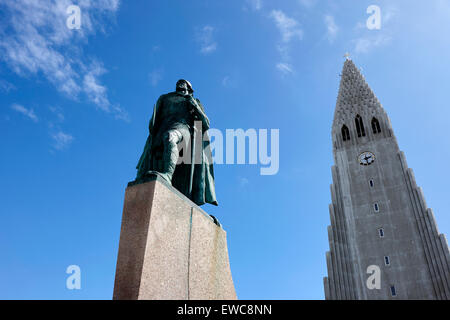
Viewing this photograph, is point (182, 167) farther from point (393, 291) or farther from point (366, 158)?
point (366, 158)

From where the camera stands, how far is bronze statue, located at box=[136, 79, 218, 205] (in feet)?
24.2

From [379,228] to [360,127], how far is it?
17812mm

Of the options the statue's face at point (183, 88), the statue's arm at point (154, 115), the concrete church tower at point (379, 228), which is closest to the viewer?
the statue's arm at point (154, 115)

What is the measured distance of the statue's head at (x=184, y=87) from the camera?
854 cm

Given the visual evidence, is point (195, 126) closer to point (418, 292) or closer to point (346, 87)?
point (418, 292)

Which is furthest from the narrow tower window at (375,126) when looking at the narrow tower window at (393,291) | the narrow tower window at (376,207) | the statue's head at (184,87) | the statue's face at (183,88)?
the statue's face at (183,88)

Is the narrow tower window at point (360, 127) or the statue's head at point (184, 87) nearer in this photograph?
the statue's head at point (184, 87)

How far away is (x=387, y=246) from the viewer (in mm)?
43406

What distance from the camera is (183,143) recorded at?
304 inches

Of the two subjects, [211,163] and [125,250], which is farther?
[211,163]

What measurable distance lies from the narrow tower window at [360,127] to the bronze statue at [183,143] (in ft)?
170

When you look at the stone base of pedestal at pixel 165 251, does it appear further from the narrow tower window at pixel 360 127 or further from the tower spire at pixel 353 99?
the tower spire at pixel 353 99
